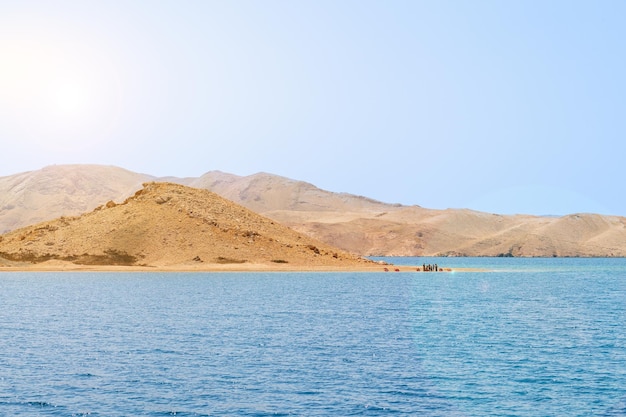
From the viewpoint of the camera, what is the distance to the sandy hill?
15662 centimetres

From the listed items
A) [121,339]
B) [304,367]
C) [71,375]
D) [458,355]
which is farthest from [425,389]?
[121,339]

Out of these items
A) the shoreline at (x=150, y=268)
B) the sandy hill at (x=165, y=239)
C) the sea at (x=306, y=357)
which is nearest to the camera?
the sea at (x=306, y=357)

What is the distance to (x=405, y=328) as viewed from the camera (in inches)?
2338

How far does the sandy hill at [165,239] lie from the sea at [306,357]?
239 feet

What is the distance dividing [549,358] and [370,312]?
28.4 m

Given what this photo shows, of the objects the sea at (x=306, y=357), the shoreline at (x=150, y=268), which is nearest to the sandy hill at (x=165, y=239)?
the shoreline at (x=150, y=268)

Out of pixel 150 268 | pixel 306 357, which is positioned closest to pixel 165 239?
pixel 150 268

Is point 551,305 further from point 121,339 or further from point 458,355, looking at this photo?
point 121,339

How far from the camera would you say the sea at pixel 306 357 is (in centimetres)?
3291

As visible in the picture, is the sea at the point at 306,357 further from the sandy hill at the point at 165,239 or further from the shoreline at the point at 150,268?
the sandy hill at the point at 165,239

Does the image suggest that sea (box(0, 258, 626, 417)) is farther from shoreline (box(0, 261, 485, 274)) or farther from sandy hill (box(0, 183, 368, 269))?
sandy hill (box(0, 183, 368, 269))

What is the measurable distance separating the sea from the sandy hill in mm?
72873

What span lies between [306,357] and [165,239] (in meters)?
120

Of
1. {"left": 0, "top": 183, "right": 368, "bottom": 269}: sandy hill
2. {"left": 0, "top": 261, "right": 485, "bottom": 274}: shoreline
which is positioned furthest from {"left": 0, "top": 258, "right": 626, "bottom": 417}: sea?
{"left": 0, "top": 183, "right": 368, "bottom": 269}: sandy hill
